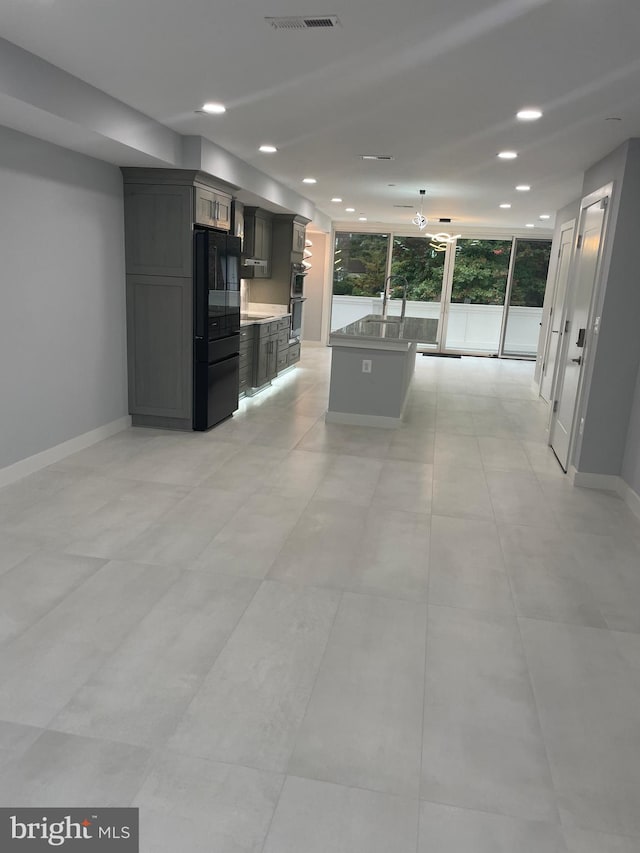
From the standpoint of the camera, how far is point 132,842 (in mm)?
1618

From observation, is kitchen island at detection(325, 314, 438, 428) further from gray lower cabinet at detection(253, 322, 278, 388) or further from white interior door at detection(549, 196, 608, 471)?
white interior door at detection(549, 196, 608, 471)

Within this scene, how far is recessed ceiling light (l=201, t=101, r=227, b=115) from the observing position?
3.87 metres

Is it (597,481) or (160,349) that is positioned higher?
(160,349)

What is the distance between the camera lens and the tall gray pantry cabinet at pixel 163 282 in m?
5.16

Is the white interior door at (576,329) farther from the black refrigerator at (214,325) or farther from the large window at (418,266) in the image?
the large window at (418,266)

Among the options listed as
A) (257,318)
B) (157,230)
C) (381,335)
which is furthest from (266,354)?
(157,230)

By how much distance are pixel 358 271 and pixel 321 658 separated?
1044 cm

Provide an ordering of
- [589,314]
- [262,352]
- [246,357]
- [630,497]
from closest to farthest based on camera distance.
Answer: [630,497] → [589,314] → [246,357] → [262,352]

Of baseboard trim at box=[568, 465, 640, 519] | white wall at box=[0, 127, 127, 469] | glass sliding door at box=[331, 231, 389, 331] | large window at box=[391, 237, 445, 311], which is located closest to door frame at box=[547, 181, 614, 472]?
baseboard trim at box=[568, 465, 640, 519]

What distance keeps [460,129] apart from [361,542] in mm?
2781

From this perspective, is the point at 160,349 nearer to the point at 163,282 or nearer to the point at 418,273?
the point at 163,282

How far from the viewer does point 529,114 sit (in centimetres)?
367

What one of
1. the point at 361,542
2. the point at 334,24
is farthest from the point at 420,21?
the point at 361,542

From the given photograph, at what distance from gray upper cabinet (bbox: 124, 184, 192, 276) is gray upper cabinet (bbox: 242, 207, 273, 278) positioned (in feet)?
7.91
